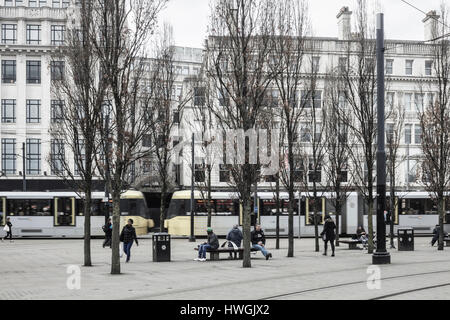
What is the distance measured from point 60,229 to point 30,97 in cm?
2001

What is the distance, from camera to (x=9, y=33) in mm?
58156

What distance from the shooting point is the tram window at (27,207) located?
136 ft

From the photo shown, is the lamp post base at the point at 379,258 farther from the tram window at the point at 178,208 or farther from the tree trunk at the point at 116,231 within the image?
the tram window at the point at 178,208

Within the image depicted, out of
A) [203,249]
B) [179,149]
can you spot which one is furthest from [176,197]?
[203,249]

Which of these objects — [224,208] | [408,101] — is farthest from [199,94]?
[408,101]

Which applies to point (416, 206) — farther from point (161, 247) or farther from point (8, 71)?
point (8, 71)

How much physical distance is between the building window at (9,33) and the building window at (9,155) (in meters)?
8.72

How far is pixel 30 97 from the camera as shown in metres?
58.1

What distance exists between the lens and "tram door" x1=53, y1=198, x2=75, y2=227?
137 ft

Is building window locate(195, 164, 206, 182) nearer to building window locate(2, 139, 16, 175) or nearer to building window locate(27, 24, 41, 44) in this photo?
building window locate(2, 139, 16, 175)

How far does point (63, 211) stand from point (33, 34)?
22749mm
